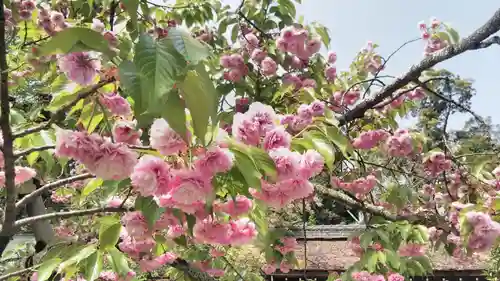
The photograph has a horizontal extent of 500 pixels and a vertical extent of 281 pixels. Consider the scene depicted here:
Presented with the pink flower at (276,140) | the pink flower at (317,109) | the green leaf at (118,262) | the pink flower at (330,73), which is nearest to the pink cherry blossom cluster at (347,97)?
the pink flower at (330,73)

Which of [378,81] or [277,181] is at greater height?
[378,81]

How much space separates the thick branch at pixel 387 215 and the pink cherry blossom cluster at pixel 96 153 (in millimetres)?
1515

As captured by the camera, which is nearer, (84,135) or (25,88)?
(84,135)

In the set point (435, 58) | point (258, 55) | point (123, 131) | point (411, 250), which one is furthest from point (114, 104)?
point (411, 250)

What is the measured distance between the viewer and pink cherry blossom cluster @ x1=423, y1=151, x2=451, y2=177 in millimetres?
2420

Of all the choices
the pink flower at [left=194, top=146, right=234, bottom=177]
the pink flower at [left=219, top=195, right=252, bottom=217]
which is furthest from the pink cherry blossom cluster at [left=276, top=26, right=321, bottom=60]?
the pink flower at [left=194, top=146, right=234, bottom=177]

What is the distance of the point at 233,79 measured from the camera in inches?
101

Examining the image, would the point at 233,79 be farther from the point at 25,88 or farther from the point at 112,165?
the point at 112,165

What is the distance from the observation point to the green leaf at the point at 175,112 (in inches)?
26.2

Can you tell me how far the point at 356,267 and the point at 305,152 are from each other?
1667 millimetres

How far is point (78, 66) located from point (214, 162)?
1.06ft

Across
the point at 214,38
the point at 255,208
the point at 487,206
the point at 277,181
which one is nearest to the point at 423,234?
the point at 487,206

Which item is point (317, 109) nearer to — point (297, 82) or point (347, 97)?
point (297, 82)

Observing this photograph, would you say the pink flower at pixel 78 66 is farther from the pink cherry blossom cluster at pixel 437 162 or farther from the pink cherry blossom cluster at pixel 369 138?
the pink cherry blossom cluster at pixel 437 162
